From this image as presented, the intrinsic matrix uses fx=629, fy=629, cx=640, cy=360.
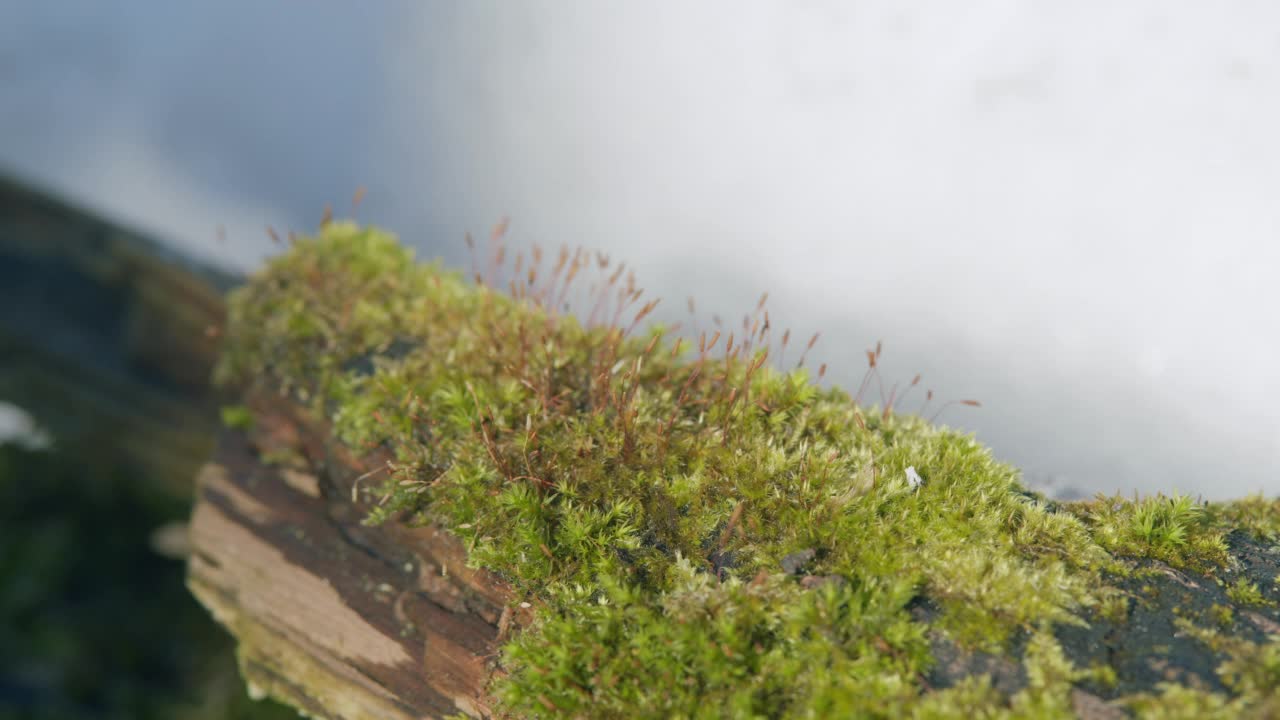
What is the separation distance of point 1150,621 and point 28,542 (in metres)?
11.6

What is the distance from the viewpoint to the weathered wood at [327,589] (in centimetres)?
295

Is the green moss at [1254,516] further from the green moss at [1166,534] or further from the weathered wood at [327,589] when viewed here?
the weathered wood at [327,589]

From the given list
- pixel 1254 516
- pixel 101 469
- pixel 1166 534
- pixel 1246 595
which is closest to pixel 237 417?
pixel 1166 534

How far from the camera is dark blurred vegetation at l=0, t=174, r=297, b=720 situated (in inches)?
248

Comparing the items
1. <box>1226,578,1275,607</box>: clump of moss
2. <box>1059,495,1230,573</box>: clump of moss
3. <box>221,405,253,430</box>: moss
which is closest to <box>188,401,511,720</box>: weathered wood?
<box>221,405,253,430</box>: moss

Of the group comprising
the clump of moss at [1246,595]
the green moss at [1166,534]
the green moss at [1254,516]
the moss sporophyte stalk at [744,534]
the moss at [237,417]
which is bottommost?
the moss at [237,417]

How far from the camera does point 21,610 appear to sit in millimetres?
7844

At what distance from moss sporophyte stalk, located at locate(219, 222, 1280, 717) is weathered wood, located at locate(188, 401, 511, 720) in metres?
0.23

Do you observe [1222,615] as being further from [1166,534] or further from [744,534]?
[744,534]

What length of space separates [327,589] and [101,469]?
290 inches

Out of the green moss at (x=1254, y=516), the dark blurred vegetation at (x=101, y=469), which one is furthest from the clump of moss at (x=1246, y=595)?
the dark blurred vegetation at (x=101, y=469)

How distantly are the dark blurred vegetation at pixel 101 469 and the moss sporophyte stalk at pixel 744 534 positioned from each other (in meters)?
A: 4.20

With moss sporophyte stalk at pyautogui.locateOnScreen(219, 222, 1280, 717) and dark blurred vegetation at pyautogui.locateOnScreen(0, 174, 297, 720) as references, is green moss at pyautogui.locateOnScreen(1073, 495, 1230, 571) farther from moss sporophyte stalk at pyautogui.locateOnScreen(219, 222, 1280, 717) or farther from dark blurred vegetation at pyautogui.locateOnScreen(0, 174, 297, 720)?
dark blurred vegetation at pyautogui.locateOnScreen(0, 174, 297, 720)

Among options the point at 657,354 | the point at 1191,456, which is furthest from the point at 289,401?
the point at 1191,456
